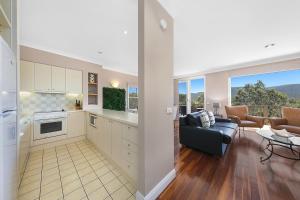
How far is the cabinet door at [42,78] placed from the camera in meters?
2.98

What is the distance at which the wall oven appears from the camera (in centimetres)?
284

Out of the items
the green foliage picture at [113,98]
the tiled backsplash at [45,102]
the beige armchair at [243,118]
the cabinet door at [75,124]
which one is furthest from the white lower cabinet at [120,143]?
the beige armchair at [243,118]

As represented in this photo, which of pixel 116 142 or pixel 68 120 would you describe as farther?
pixel 68 120

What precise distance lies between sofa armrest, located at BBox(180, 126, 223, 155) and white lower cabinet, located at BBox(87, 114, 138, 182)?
1.64 meters

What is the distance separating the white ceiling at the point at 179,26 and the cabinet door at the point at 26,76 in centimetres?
53

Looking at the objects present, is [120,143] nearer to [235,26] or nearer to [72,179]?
[72,179]

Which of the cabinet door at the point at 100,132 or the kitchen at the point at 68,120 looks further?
the cabinet door at the point at 100,132

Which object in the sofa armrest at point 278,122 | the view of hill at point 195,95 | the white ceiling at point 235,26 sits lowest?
the sofa armrest at point 278,122

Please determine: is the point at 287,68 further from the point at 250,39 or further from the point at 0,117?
the point at 0,117

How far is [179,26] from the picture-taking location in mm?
2277

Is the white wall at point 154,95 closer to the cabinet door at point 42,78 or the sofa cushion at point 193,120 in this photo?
the sofa cushion at point 193,120

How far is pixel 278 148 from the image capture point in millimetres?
2879

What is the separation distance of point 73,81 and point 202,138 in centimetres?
390

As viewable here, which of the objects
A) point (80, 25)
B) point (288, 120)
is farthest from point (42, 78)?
point (288, 120)
